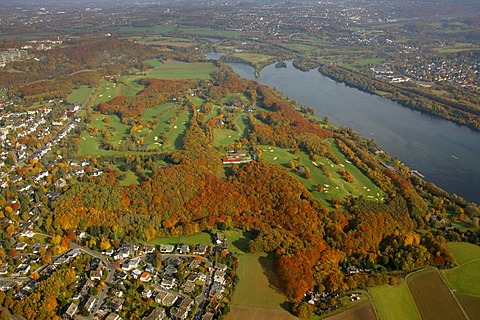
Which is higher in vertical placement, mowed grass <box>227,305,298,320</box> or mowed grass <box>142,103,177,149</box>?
mowed grass <box>227,305,298,320</box>

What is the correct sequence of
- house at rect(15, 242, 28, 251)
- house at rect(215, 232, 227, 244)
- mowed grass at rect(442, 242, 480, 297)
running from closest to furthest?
mowed grass at rect(442, 242, 480, 297), house at rect(15, 242, 28, 251), house at rect(215, 232, 227, 244)

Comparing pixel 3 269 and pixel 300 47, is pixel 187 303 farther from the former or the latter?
pixel 300 47

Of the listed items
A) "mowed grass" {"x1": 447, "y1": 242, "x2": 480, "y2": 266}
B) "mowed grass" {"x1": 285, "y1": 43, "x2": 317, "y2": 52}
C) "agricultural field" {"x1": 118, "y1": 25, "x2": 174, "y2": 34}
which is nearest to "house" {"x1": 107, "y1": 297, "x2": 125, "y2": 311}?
"mowed grass" {"x1": 447, "y1": 242, "x2": 480, "y2": 266}

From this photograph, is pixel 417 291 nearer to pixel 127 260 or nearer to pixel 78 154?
pixel 127 260

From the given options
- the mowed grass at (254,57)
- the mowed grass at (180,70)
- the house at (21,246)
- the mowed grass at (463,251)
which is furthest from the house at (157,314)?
the mowed grass at (254,57)

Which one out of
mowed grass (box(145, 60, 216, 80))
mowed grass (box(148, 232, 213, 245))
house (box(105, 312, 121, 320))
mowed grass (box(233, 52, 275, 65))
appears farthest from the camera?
mowed grass (box(233, 52, 275, 65))

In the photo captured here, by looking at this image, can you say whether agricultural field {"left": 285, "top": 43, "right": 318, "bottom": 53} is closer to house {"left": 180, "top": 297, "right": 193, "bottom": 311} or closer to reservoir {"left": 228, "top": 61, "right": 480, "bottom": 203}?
reservoir {"left": 228, "top": 61, "right": 480, "bottom": 203}

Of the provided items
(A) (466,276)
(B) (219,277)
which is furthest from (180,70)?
(A) (466,276)

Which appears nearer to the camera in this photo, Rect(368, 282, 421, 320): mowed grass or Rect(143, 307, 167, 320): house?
Rect(143, 307, 167, 320): house
